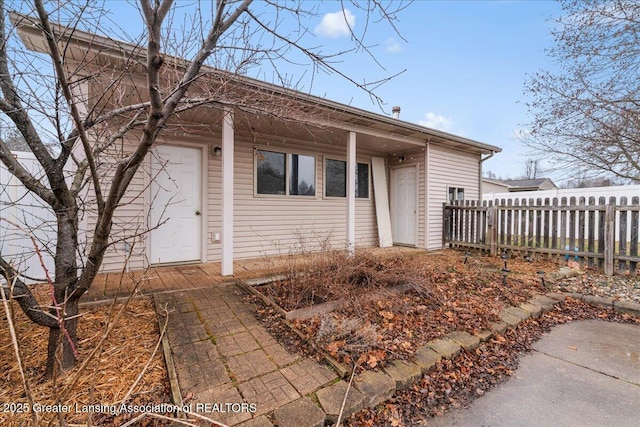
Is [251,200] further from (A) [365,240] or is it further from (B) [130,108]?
(B) [130,108]

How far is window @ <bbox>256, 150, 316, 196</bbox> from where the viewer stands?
572 centimetres

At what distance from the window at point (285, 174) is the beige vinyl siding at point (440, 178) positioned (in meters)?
3.00

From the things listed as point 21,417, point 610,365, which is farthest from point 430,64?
point 21,417

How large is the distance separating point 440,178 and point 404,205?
3.72 feet

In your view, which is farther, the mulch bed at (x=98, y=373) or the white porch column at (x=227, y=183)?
the white porch column at (x=227, y=183)

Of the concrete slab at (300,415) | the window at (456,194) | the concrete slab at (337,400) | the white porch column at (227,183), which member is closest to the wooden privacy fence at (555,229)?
the window at (456,194)

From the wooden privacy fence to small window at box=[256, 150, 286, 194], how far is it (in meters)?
4.33

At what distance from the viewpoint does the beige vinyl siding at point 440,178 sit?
22.7 feet

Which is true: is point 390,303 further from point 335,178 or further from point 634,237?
point 634,237

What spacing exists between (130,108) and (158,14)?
35.6 inches

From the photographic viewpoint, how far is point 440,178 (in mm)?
7129

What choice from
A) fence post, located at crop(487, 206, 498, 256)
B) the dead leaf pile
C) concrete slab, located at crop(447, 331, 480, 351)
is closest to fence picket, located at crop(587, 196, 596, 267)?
the dead leaf pile

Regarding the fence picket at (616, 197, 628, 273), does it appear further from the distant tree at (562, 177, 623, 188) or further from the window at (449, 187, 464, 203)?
the distant tree at (562, 177, 623, 188)

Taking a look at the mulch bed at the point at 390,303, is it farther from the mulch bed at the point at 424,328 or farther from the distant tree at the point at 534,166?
the distant tree at the point at 534,166
